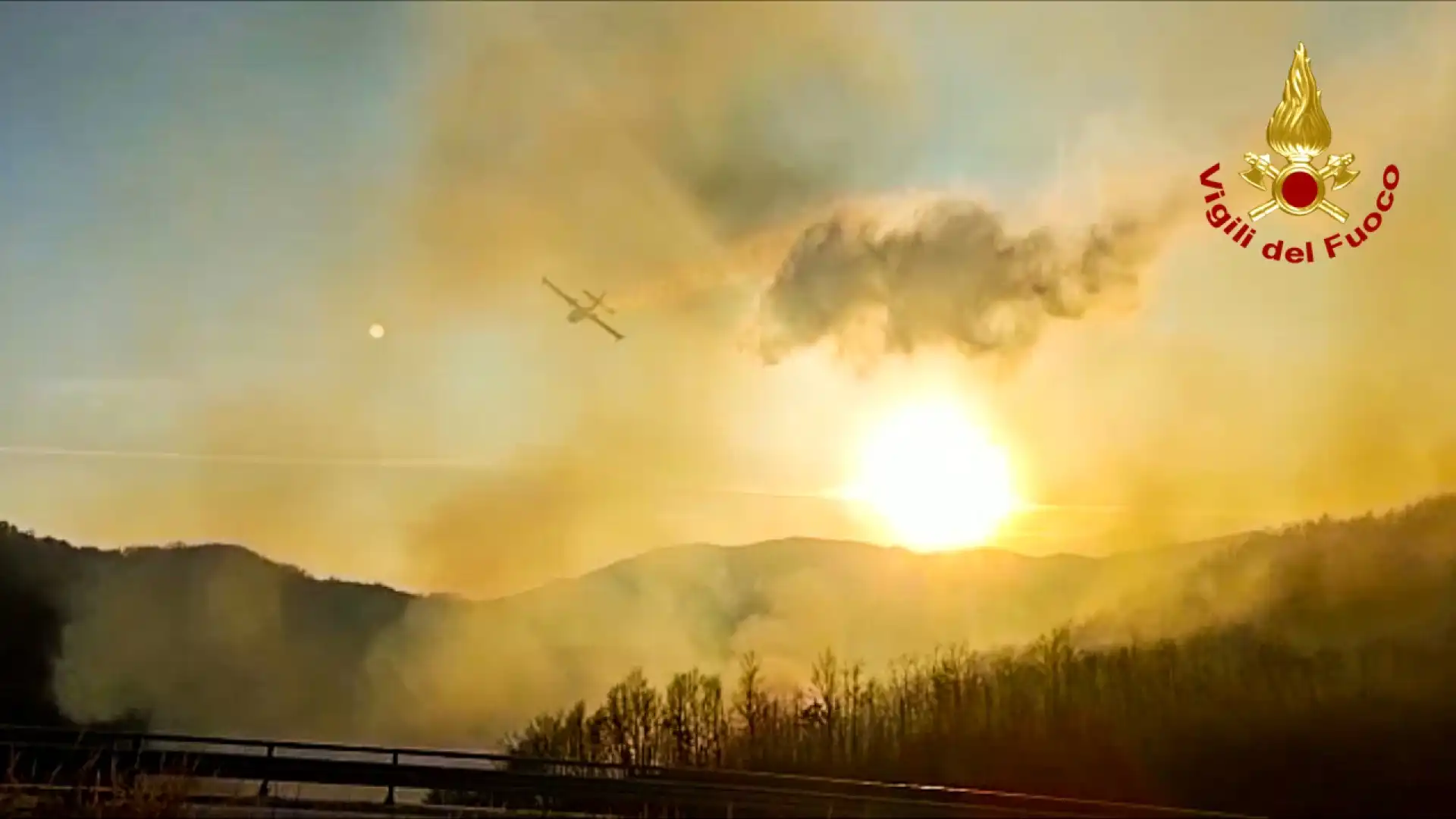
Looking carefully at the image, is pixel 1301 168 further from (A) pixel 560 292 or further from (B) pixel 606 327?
(A) pixel 560 292

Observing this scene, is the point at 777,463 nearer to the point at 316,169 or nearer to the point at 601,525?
the point at 601,525

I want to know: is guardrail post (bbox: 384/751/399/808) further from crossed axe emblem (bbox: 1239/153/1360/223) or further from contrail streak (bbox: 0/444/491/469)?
crossed axe emblem (bbox: 1239/153/1360/223)

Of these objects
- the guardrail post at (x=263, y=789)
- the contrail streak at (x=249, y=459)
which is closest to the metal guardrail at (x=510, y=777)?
the guardrail post at (x=263, y=789)

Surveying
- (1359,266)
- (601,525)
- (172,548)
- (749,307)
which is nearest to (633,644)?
(601,525)

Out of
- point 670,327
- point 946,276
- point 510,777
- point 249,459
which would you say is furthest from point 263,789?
point 946,276

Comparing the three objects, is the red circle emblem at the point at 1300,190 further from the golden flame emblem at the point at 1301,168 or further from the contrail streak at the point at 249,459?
the contrail streak at the point at 249,459

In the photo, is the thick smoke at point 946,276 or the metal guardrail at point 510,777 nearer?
the metal guardrail at point 510,777

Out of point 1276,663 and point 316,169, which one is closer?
point 1276,663
